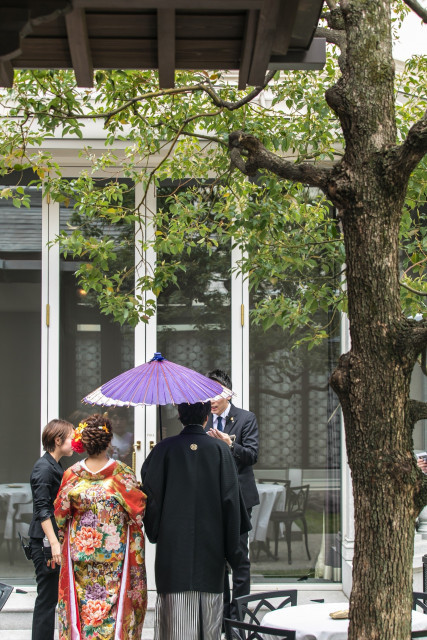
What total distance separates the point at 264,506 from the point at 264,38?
5843 mm

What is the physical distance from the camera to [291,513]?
26.6 feet

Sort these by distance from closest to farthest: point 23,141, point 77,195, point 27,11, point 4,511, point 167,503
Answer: point 27,11
point 167,503
point 23,141
point 77,195
point 4,511

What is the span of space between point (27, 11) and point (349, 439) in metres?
2.07

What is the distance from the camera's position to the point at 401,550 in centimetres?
332

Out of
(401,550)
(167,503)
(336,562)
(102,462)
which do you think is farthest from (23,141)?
(336,562)

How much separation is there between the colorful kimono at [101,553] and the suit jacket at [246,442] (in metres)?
1.55

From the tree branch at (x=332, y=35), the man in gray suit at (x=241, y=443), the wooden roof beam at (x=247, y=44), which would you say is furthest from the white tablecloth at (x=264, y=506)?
the wooden roof beam at (x=247, y=44)

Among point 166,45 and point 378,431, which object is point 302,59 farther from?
point 378,431

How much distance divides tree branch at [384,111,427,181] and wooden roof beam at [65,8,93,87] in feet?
4.27

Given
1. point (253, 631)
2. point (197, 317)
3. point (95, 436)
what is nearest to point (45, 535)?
point (95, 436)

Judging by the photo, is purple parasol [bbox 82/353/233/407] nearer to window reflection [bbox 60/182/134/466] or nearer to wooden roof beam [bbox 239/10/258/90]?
wooden roof beam [bbox 239/10/258/90]

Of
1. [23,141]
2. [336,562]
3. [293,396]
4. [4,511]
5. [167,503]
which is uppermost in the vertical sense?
[23,141]

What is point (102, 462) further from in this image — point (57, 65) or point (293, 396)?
point (293, 396)

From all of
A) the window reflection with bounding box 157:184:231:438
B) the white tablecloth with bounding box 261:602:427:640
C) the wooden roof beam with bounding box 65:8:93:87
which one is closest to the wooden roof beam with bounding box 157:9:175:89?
the wooden roof beam with bounding box 65:8:93:87
